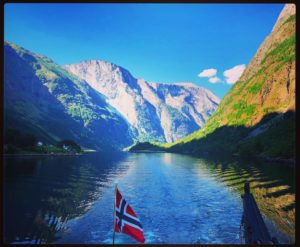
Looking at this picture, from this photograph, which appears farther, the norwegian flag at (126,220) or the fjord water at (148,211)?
the fjord water at (148,211)

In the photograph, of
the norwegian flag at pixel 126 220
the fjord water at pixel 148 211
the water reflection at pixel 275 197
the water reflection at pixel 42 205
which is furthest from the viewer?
the water reflection at pixel 275 197

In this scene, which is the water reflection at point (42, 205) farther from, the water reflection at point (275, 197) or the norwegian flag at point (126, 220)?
the water reflection at point (275, 197)

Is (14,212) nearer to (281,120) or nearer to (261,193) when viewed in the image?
(261,193)

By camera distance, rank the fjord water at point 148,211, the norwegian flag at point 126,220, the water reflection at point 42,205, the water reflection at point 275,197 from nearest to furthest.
Answer: 1. the norwegian flag at point 126,220
2. the fjord water at point 148,211
3. the water reflection at point 42,205
4. the water reflection at point 275,197

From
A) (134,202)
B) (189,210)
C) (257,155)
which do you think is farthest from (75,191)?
(257,155)

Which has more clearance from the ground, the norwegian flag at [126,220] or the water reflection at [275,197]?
the norwegian flag at [126,220]

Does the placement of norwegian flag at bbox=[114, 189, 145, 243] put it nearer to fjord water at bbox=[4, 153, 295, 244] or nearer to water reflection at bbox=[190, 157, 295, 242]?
fjord water at bbox=[4, 153, 295, 244]

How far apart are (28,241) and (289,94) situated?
202 meters

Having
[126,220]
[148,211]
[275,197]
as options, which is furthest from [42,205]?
[275,197]

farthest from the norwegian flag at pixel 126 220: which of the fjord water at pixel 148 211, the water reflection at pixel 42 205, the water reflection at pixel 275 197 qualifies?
the water reflection at pixel 275 197

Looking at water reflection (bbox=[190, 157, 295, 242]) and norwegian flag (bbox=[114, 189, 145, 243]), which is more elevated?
norwegian flag (bbox=[114, 189, 145, 243])

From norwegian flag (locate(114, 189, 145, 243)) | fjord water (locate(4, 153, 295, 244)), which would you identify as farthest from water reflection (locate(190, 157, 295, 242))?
norwegian flag (locate(114, 189, 145, 243))

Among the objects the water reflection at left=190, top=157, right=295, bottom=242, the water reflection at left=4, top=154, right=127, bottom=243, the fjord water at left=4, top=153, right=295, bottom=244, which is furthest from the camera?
the water reflection at left=190, top=157, right=295, bottom=242

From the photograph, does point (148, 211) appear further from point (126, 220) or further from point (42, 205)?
point (126, 220)
